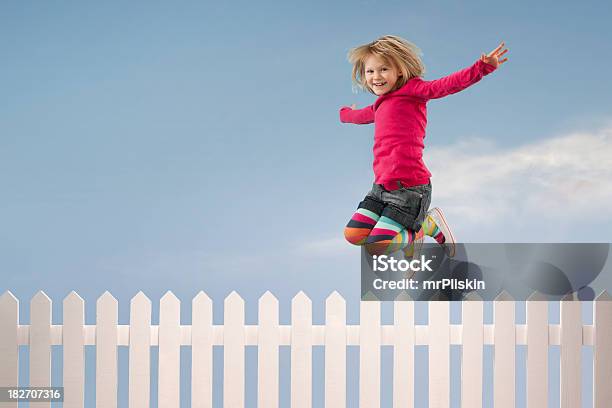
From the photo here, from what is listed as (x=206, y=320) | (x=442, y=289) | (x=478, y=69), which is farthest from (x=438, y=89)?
(x=206, y=320)

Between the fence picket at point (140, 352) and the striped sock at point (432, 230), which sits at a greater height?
the striped sock at point (432, 230)

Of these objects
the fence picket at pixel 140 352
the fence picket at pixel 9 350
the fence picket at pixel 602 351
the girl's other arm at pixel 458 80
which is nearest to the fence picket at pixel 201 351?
the fence picket at pixel 140 352

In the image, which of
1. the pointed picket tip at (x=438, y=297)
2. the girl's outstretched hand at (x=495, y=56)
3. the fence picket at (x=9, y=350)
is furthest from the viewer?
the fence picket at (x=9, y=350)

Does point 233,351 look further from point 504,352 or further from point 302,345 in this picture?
point 504,352

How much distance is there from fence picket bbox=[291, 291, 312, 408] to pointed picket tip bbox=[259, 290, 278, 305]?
→ 11cm

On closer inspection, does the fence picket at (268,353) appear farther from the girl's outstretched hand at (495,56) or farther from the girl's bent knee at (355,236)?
the girl's outstretched hand at (495,56)

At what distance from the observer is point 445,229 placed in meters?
4.04

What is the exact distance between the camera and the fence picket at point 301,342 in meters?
4.45

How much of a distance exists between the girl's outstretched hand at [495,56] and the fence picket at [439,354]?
1.64m

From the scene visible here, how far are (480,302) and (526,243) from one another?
17.5 inches

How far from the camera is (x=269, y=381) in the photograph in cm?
445

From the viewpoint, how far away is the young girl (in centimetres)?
362

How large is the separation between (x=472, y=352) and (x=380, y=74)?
71.7 inches

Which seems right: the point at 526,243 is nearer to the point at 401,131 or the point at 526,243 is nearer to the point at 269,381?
the point at 401,131
